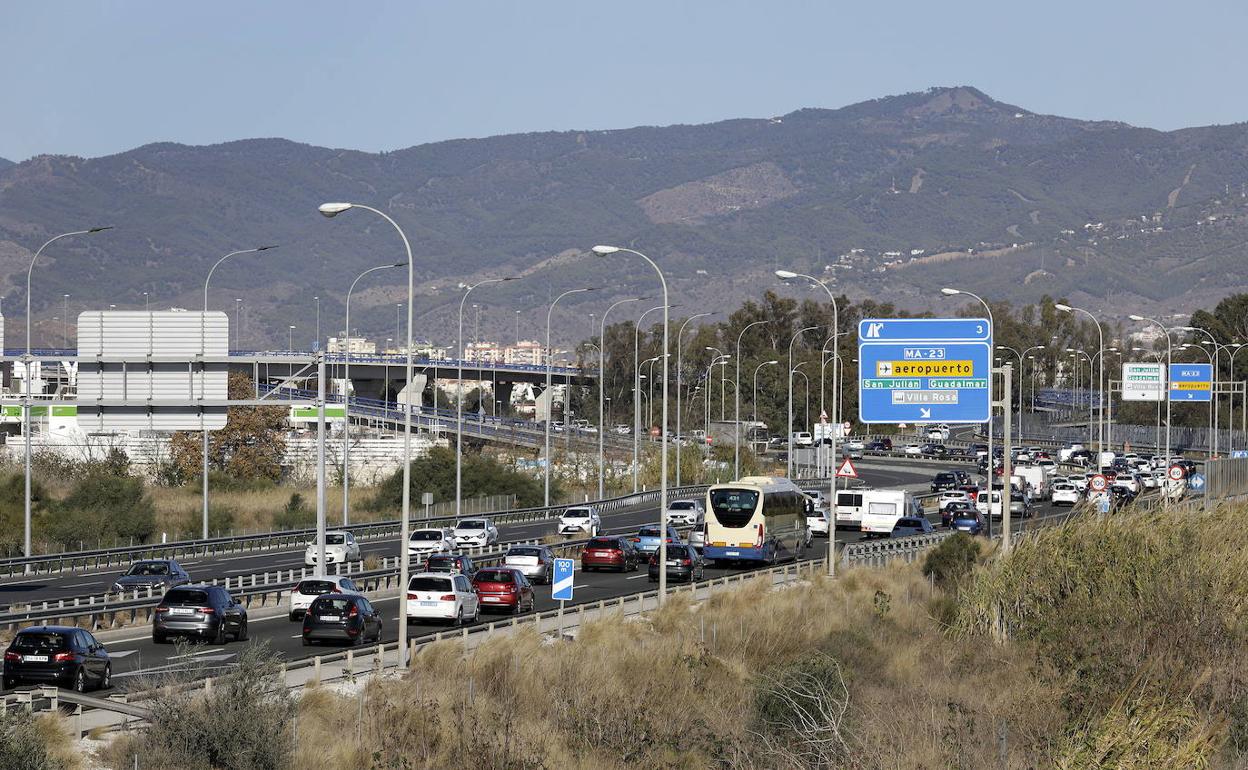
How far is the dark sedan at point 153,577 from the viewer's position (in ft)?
149

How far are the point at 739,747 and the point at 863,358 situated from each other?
25.3 metres

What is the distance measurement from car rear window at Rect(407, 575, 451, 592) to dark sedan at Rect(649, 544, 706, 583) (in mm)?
13281

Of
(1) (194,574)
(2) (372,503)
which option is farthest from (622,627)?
(2) (372,503)

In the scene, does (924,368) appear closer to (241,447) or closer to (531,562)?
(531,562)

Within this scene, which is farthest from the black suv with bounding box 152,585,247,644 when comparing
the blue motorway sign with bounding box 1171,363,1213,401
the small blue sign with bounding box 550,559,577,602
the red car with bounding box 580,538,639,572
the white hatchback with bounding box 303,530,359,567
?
the blue motorway sign with bounding box 1171,363,1213,401

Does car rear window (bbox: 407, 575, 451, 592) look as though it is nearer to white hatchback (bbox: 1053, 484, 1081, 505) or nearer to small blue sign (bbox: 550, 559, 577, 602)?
small blue sign (bbox: 550, 559, 577, 602)

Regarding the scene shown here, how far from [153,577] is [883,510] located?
32683mm

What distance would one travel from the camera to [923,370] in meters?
48.8

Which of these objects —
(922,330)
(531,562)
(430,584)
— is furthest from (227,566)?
(922,330)

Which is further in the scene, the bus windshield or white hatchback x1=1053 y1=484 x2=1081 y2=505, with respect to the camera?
white hatchback x1=1053 y1=484 x2=1081 y2=505

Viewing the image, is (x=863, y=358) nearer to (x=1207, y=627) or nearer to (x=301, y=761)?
(x=1207, y=627)

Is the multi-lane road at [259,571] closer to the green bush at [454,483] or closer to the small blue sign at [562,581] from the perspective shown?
the small blue sign at [562,581]

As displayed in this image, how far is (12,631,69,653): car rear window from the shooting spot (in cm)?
2811

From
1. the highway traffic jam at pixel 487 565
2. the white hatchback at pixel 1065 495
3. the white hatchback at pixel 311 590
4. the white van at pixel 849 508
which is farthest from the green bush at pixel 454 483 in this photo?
the white hatchback at pixel 311 590
